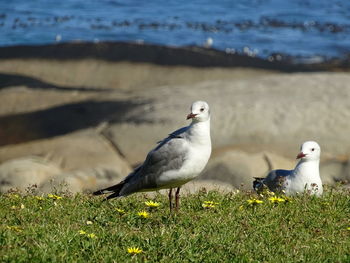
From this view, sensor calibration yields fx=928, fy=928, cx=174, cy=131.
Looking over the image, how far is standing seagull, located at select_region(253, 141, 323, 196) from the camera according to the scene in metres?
10.4

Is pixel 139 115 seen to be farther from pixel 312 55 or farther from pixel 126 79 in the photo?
pixel 312 55

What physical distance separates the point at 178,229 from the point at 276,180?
273cm

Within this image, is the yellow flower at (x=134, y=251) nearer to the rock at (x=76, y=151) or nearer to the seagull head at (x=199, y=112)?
the seagull head at (x=199, y=112)

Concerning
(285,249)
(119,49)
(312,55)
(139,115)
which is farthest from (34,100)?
(312,55)

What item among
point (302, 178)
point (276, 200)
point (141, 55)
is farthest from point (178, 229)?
point (141, 55)

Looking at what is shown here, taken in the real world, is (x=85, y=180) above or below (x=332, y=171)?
below

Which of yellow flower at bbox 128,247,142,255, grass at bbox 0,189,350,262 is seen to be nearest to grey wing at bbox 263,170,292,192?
grass at bbox 0,189,350,262

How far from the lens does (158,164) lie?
30.1 ft

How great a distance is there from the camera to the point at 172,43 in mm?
35219

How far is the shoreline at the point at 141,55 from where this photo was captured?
2459 cm

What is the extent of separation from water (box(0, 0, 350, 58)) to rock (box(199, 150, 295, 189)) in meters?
18.3

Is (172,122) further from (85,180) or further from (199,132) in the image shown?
(199,132)

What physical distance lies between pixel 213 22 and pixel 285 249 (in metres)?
33.9

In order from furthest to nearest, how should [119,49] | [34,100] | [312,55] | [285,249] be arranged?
[312,55], [119,49], [34,100], [285,249]
